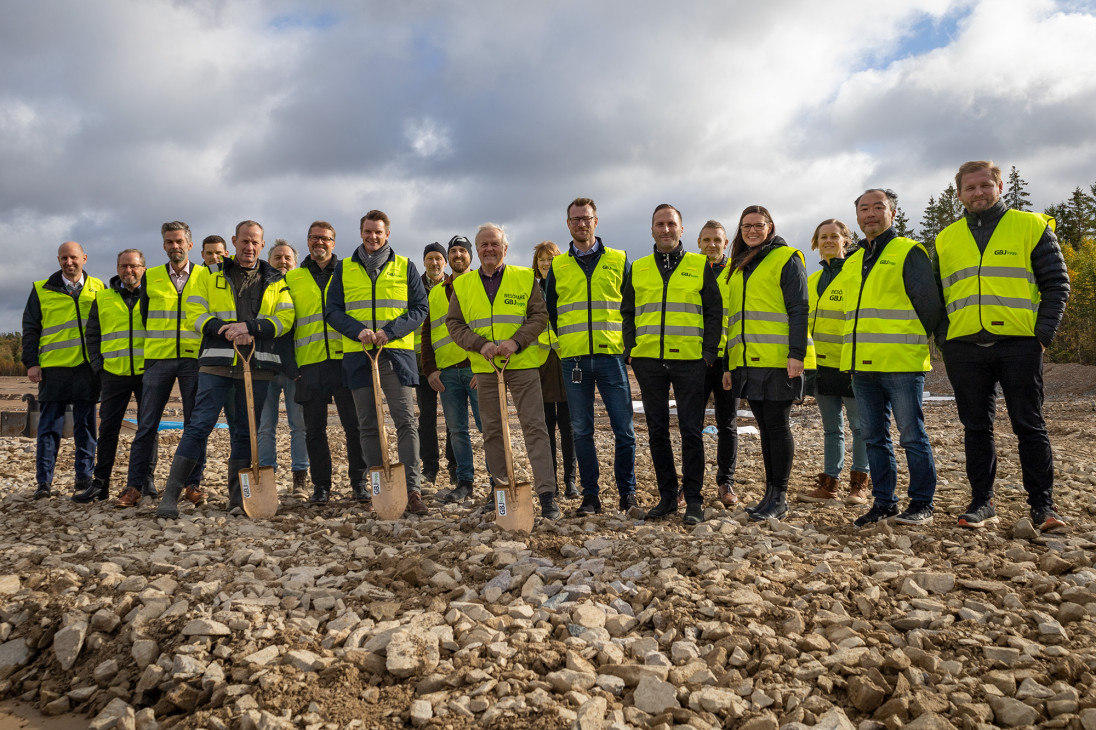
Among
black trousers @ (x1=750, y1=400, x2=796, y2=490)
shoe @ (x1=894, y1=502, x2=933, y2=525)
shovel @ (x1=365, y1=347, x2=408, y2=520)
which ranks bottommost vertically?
shoe @ (x1=894, y1=502, x2=933, y2=525)

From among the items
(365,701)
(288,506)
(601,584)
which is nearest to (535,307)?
(601,584)

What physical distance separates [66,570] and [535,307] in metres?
3.57

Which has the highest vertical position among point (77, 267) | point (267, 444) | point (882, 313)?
point (77, 267)

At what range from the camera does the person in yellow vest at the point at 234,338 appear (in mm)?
5957

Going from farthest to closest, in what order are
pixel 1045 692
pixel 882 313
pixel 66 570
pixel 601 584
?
1. pixel 882 313
2. pixel 66 570
3. pixel 601 584
4. pixel 1045 692

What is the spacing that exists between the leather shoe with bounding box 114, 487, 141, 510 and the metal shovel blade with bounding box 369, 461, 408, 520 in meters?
2.39

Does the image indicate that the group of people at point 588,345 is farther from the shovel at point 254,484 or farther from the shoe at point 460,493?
the shovel at point 254,484

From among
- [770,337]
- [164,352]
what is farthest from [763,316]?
[164,352]

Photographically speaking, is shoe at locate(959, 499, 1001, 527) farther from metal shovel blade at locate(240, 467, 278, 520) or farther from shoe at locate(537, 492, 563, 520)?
metal shovel blade at locate(240, 467, 278, 520)

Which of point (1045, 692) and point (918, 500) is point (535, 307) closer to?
point (918, 500)

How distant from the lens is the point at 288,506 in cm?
644

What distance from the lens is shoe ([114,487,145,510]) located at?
6391mm

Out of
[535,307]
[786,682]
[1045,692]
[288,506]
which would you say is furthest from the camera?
[288,506]

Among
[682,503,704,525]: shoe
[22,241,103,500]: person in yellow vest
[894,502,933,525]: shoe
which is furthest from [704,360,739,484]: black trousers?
[22,241,103,500]: person in yellow vest
